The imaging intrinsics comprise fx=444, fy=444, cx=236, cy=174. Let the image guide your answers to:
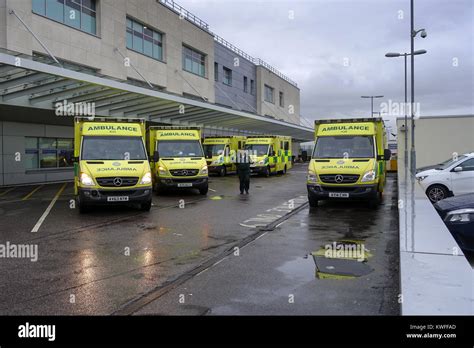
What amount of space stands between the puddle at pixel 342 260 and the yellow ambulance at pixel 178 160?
874 cm

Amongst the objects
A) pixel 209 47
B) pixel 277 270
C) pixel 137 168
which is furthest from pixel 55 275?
pixel 209 47

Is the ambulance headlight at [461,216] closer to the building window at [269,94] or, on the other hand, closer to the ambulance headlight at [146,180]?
the ambulance headlight at [146,180]

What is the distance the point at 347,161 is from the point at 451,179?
12.9ft

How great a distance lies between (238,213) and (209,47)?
2960 cm

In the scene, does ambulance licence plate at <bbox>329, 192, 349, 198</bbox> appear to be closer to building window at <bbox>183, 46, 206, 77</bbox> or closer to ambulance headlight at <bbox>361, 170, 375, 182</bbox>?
ambulance headlight at <bbox>361, 170, 375, 182</bbox>

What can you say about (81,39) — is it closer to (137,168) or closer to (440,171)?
(137,168)

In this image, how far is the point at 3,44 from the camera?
731 inches

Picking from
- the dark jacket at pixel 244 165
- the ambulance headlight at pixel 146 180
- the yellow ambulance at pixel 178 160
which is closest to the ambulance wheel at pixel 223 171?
the yellow ambulance at pixel 178 160

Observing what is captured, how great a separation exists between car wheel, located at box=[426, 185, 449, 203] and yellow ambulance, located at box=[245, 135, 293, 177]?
46.0 feet

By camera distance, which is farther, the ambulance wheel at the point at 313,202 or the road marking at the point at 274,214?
the ambulance wheel at the point at 313,202

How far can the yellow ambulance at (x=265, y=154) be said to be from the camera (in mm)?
27547

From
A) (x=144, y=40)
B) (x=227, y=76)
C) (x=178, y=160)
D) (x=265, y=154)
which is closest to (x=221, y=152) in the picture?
(x=265, y=154)

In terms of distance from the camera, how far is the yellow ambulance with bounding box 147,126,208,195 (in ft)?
53.1

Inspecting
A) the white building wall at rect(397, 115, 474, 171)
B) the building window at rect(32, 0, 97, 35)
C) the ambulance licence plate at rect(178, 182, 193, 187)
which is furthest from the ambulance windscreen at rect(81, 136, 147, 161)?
the white building wall at rect(397, 115, 474, 171)
